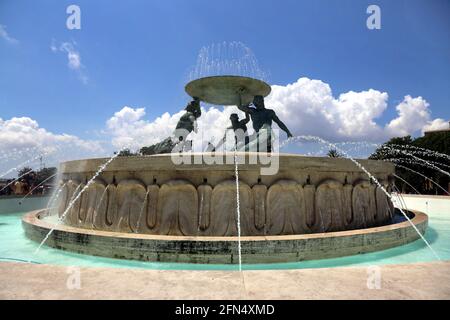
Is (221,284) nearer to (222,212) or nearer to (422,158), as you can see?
(222,212)

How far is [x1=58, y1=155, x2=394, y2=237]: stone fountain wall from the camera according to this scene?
6672mm

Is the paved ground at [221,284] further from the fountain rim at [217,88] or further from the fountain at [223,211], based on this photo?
the fountain rim at [217,88]

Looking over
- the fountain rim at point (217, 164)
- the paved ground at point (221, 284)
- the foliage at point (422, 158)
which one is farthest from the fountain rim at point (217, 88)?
the foliage at point (422, 158)

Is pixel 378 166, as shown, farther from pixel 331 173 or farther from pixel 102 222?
pixel 102 222

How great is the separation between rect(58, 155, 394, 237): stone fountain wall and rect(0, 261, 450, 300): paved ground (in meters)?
3.30


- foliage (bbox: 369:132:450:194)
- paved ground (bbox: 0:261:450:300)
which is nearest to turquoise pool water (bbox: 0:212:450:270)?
paved ground (bbox: 0:261:450:300)

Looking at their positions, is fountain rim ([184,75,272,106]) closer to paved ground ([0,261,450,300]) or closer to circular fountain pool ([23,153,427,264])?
circular fountain pool ([23,153,427,264])

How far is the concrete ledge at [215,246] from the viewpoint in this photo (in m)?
5.39

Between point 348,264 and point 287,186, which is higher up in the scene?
point 287,186

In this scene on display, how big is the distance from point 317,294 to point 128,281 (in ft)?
5.82

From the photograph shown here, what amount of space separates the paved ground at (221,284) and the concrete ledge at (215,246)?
2.09 meters

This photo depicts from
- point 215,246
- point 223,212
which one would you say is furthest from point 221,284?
point 223,212

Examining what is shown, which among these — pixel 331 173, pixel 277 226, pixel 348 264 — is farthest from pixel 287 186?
pixel 348 264
